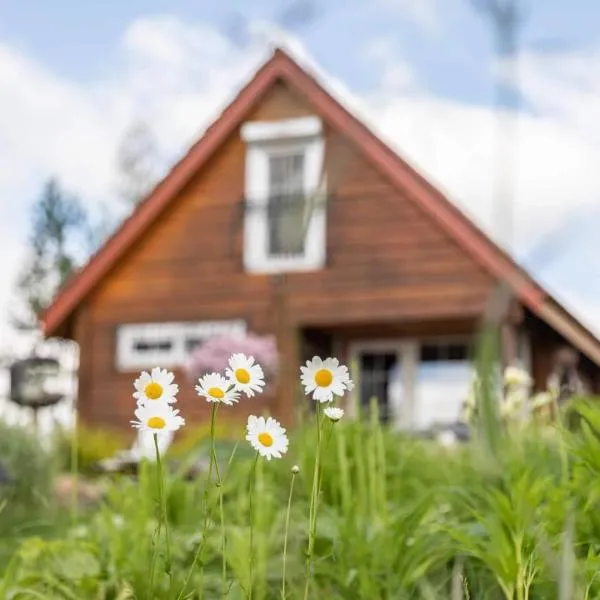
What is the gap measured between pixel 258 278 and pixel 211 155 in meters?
1.70

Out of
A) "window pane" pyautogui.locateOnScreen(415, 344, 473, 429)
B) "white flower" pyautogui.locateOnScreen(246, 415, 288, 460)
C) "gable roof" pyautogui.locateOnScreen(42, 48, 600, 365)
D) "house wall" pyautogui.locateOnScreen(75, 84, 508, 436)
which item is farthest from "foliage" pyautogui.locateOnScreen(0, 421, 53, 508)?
"window pane" pyautogui.locateOnScreen(415, 344, 473, 429)

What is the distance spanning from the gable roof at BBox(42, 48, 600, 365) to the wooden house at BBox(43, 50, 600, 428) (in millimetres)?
19

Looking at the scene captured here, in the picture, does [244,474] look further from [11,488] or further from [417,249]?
[417,249]

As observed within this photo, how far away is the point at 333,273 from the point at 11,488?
285 inches

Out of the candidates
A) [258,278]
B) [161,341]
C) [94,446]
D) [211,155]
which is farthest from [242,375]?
[211,155]

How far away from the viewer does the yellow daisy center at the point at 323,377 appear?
1300mm

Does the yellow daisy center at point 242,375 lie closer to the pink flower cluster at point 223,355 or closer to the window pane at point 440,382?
the pink flower cluster at point 223,355

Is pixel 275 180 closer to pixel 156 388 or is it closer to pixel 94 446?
pixel 94 446

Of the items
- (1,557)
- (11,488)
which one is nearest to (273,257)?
(11,488)

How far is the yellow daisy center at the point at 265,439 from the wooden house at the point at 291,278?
1043cm

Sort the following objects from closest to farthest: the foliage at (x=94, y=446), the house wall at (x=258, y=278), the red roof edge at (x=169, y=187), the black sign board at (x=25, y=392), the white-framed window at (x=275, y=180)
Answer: the black sign board at (x=25, y=392) < the foliage at (x=94, y=446) < the house wall at (x=258, y=278) < the white-framed window at (x=275, y=180) < the red roof edge at (x=169, y=187)

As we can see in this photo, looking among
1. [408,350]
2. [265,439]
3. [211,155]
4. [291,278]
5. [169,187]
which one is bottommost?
[265,439]

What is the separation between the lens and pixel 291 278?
40.0 feet

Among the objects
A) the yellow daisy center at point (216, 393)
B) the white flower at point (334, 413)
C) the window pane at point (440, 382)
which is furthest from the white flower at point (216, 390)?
the window pane at point (440, 382)
